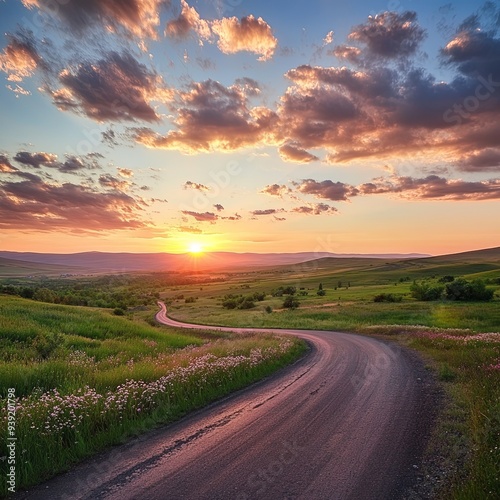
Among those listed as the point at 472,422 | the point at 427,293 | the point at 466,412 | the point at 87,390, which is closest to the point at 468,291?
the point at 427,293

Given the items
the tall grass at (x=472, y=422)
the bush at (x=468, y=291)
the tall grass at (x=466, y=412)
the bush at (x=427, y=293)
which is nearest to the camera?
the tall grass at (x=472, y=422)

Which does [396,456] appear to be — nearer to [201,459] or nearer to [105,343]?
[201,459]

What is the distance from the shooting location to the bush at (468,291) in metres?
52.3

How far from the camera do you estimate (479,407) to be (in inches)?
355

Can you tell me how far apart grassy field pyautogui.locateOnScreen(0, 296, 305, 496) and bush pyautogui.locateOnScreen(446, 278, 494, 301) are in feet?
146

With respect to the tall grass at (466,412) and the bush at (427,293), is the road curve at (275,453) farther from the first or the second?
the bush at (427,293)

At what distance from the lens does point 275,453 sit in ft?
23.9

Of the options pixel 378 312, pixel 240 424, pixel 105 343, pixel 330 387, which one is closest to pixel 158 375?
pixel 240 424

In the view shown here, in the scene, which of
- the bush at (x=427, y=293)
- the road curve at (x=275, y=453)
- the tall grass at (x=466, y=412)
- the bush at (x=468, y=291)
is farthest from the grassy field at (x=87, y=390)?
the bush at (x=427, y=293)

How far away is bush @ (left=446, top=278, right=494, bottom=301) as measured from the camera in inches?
2060

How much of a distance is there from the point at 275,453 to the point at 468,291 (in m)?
57.5

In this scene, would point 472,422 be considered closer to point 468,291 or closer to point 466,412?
point 466,412

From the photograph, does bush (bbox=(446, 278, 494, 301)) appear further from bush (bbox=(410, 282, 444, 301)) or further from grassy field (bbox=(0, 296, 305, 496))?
grassy field (bbox=(0, 296, 305, 496))

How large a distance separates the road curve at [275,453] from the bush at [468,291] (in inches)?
1985
